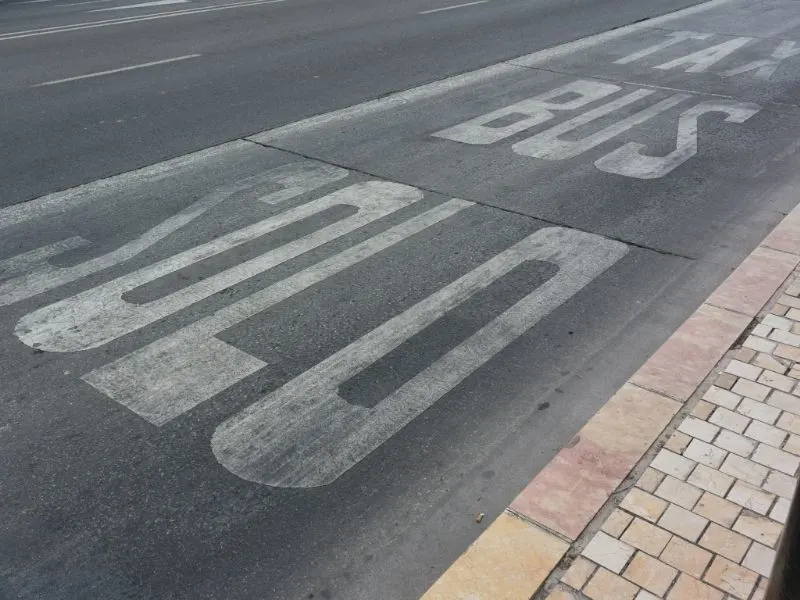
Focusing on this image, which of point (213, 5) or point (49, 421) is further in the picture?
point (213, 5)

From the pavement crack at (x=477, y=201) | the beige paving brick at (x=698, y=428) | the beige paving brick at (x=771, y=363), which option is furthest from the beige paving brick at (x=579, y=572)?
the pavement crack at (x=477, y=201)

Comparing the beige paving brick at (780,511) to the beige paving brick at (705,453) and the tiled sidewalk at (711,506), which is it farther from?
the beige paving brick at (705,453)

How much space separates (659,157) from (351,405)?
5.12 metres

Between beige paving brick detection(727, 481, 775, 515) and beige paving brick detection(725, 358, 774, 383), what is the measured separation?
3.23 feet

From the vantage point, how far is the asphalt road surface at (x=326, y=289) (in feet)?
12.1

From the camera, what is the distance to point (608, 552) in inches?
134

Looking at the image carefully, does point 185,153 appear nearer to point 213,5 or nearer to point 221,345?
point 221,345

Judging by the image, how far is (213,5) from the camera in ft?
56.3

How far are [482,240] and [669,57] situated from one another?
25.9 ft

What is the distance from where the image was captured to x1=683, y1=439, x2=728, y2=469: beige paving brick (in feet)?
12.9

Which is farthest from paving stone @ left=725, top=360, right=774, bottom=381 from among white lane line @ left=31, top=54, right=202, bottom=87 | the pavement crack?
white lane line @ left=31, top=54, right=202, bottom=87

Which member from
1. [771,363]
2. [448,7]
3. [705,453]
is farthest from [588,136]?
[448,7]

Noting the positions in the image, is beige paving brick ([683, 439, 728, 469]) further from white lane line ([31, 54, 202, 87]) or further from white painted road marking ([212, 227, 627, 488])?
white lane line ([31, 54, 202, 87])

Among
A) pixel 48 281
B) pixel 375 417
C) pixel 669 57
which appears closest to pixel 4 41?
pixel 48 281
